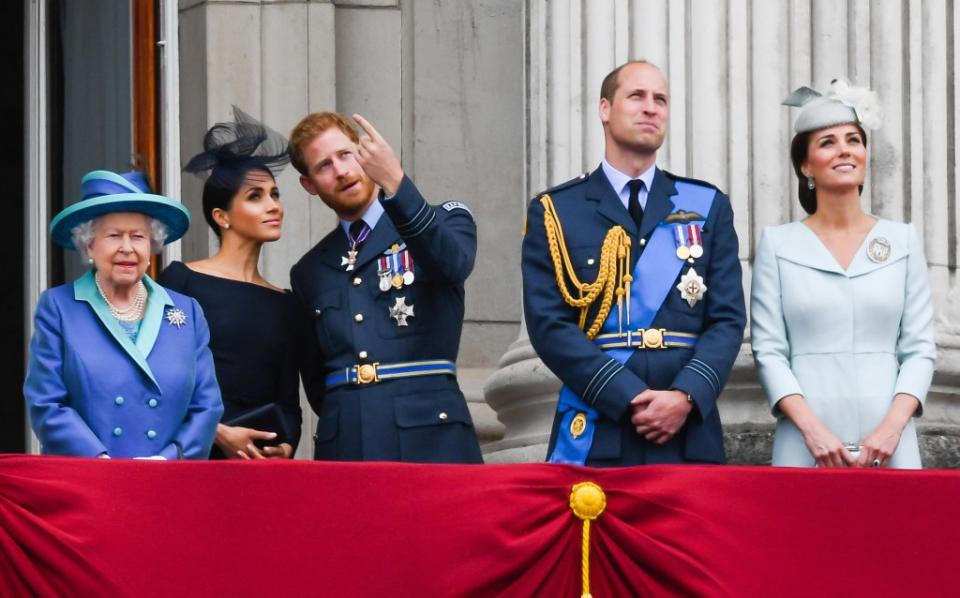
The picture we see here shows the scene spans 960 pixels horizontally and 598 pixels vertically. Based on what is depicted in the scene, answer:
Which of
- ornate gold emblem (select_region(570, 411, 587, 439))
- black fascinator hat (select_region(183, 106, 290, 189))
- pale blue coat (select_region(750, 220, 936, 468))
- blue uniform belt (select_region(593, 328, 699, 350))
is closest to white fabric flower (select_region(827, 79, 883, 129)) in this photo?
pale blue coat (select_region(750, 220, 936, 468))

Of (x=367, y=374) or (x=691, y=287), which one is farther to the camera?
(x=367, y=374)

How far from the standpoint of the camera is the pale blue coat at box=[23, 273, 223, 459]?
6.36 metres

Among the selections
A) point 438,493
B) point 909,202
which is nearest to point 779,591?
point 438,493

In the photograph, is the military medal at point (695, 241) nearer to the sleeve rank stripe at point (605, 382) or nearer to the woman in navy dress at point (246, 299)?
the sleeve rank stripe at point (605, 382)

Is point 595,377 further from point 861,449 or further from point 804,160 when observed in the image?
point 804,160

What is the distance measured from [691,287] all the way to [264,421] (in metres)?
1.29

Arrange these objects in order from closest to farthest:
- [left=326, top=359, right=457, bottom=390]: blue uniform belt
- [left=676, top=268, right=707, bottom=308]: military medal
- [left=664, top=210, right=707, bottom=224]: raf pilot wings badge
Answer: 1. [left=676, top=268, right=707, bottom=308]: military medal
2. [left=664, top=210, right=707, bottom=224]: raf pilot wings badge
3. [left=326, top=359, right=457, bottom=390]: blue uniform belt

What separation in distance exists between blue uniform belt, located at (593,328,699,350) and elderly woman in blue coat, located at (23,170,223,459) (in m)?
1.03

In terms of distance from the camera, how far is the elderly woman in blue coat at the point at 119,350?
6402 millimetres

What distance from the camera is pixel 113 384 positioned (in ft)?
21.2

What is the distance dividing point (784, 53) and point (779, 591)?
8.51 feet

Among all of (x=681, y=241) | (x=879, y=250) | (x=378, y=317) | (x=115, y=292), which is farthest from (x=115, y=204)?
(x=879, y=250)

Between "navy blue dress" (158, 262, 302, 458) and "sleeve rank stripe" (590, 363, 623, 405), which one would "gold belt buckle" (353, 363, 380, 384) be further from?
"sleeve rank stripe" (590, 363, 623, 405)

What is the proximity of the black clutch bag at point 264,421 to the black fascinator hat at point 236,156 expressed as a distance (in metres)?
0.70
